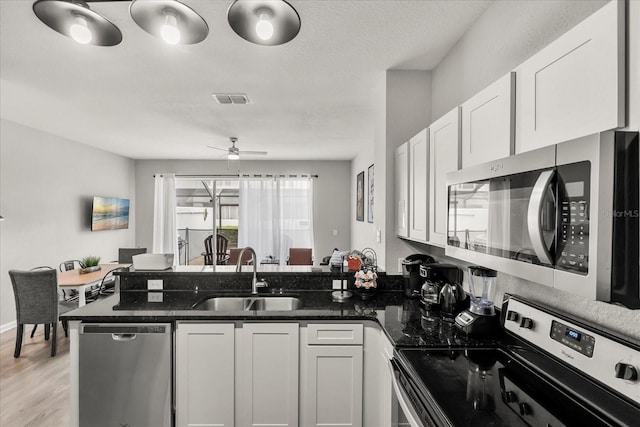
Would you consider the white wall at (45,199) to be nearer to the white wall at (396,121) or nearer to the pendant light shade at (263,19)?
the pendant light shade at (263,19)

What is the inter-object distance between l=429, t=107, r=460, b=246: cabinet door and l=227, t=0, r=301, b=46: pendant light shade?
34.9 inches

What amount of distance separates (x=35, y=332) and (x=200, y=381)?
3282 millimetres

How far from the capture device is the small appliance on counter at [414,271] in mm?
2273

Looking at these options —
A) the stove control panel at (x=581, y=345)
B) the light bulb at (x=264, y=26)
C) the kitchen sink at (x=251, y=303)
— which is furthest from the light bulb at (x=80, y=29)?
the stove control panel at (x=581, y=345)

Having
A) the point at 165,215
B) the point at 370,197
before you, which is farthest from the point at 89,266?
the point at 370,197

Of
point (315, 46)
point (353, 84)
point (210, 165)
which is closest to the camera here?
point (315, 46)

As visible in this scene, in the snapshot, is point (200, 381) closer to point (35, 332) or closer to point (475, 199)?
point (475, 199)

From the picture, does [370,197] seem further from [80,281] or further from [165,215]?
[165,215]

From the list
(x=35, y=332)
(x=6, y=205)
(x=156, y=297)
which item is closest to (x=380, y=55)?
(x=156, y=297)

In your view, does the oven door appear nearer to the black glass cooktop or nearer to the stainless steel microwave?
the black glass cooktop

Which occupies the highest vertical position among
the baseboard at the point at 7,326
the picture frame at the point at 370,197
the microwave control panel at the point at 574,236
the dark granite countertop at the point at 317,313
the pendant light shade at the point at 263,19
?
the pendant light shade at the point at 263,19

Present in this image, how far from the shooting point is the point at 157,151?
5.79 metres

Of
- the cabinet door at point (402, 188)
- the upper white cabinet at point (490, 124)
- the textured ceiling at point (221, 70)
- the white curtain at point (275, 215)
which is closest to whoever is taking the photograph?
the upper white cabinet at point (490, 124)

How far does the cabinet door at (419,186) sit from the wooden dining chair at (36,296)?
3.38 metres
